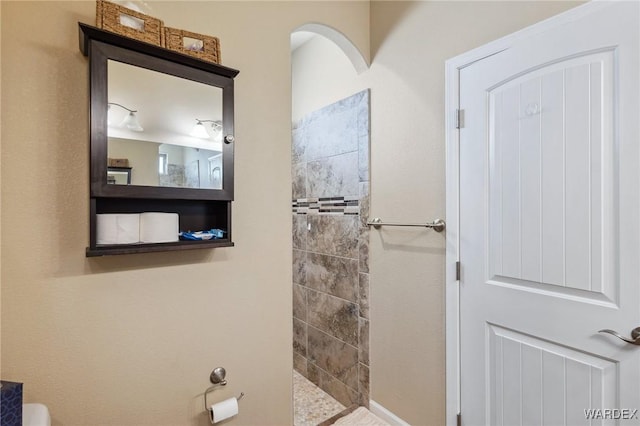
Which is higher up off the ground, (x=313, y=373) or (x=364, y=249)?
(x=364, y=249)

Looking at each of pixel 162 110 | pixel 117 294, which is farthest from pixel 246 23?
pixel 117 294

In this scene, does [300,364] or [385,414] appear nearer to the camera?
[385,414]

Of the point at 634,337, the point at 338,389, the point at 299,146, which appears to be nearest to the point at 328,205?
the point at 299,146

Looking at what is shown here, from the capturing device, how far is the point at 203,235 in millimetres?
1229

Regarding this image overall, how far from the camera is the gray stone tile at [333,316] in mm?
2143

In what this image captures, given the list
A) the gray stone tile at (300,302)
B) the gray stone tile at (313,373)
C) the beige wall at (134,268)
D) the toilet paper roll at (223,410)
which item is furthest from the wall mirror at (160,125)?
the gray stone tile at (313,373)

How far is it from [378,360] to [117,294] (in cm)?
149

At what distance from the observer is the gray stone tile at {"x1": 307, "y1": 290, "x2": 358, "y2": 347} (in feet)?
7.03

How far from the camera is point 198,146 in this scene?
1.21 meters

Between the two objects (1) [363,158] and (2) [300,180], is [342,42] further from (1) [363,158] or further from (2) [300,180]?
(2) [300,180]

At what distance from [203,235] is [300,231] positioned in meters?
1.40

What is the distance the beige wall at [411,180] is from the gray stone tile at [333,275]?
182 millimetres

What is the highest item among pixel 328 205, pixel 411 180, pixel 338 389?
pixel 411 180

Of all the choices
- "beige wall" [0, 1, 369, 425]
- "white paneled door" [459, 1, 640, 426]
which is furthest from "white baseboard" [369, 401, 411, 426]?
"beige wall" [0, 1, 369, 425]
